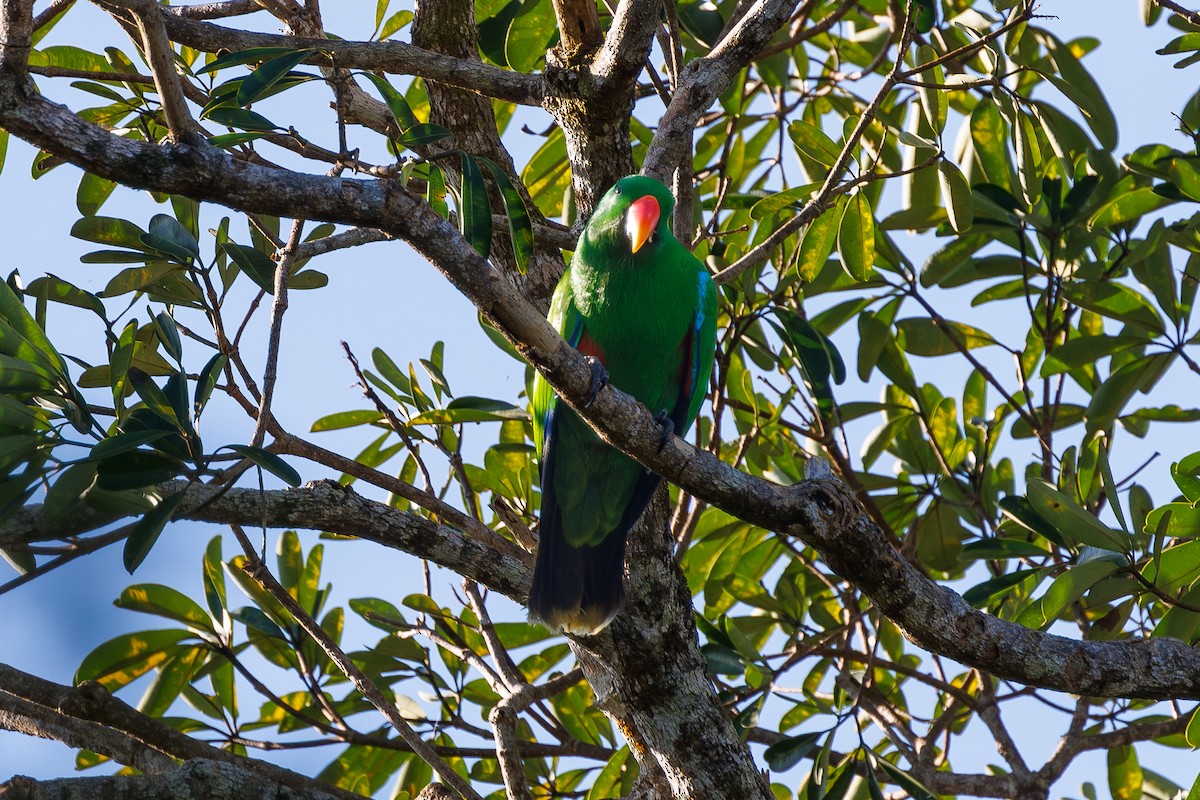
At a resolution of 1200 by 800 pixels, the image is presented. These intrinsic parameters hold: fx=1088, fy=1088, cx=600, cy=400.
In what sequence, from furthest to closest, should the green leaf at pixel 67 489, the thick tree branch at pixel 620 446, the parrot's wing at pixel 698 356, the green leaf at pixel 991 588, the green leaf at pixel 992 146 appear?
the green leaf at pixel 992 146, the parrot's wing at pixel 698 356, the green leaf at pixel 991 588, the green leaf at pixel 67 489, the thick tree branch at pixel 620 446

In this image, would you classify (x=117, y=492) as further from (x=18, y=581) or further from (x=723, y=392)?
(x=723, y=392)

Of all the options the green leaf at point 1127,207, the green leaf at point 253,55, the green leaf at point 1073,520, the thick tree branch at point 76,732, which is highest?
the green leaf at point 1127,207

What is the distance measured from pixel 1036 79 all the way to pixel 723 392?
1.96 metres

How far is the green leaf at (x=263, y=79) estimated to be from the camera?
2490 mm

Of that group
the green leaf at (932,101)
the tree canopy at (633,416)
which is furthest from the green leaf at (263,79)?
the green leaf at (932,101)

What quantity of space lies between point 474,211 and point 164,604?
5.75ft

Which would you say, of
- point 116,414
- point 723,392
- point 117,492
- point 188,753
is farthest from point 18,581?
point 723,392

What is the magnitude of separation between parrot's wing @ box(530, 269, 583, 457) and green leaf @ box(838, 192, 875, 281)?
890 millimetres

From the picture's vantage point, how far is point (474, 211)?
251cm

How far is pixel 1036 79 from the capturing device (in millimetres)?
4340

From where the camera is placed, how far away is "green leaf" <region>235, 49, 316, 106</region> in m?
2.49

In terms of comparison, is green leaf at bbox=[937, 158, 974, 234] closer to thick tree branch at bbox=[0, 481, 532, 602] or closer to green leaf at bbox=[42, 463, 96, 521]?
thick tree branch at bbox=[0, 481, 532, 602]

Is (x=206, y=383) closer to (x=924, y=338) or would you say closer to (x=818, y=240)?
(x=818, y=240)

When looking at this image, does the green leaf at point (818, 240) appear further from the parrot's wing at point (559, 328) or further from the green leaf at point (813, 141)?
the parrot's wing at point (559, 328)
